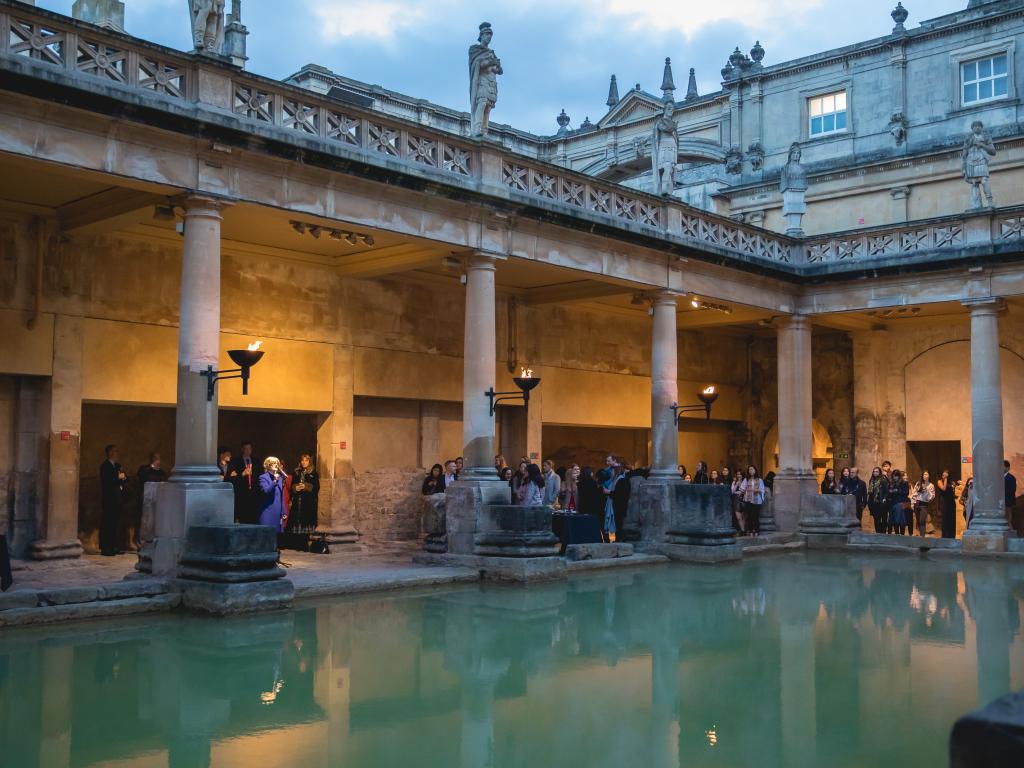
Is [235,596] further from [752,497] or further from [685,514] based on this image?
[752,497]

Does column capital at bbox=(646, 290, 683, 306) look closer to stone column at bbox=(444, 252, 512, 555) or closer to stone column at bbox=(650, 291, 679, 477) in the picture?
stone column at bbox=(650, 291, 679, 477)

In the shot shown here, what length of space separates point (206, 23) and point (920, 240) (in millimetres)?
14296

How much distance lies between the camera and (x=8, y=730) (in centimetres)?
631

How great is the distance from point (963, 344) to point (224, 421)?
1638 cm

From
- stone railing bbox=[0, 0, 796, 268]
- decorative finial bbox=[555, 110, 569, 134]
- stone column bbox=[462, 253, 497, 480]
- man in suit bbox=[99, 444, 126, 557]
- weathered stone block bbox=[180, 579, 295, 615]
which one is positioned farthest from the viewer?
decorative finial bbox=[555, 110, 569, 134]

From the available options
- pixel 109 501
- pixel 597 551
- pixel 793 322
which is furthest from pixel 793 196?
pixel 109 501

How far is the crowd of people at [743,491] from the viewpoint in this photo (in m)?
17.5

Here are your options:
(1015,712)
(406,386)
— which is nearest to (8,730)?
(1015,712)

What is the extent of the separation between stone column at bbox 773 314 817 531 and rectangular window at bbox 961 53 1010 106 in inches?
431

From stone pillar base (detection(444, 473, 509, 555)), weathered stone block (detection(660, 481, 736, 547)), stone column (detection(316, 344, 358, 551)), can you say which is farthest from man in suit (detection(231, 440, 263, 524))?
weathered stone block (detection(660, 481, 736, 547))

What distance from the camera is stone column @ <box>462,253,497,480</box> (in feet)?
50.6

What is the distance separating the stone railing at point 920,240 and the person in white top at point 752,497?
4468 millimetres

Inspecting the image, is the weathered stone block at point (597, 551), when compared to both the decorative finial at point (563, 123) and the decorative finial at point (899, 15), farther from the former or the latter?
the decorative finial at point (563, 123)

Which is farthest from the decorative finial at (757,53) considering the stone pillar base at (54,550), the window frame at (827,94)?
the stone pillar base at (54,550)
